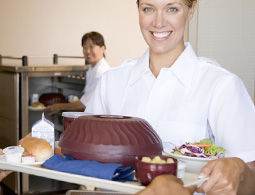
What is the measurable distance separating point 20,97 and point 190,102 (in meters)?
2.77

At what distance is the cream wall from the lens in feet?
18.9

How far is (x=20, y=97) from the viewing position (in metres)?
4.05

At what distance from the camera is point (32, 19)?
5.82 metres

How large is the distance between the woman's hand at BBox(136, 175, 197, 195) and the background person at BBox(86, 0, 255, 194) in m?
0.56

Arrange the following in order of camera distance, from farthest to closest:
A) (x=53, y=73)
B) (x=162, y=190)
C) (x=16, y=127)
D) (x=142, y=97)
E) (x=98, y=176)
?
(x=53, y=73), (x=16, y=127), (x=142, y=97), (x=98, y=176), (x=162, y=190)

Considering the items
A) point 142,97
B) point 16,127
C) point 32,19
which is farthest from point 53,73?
point 142,97

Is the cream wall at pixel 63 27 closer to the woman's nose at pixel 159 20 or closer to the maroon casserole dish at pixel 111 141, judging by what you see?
the woman's nose at pixel 159 20

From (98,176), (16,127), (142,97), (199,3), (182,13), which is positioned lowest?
(16,127)

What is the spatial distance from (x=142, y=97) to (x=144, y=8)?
375mm

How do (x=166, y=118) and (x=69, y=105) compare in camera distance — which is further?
(x=69, y=105)

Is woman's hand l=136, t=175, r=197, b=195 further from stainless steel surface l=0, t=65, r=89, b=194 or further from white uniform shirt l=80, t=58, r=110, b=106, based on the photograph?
white uniform shirt l=80, t=58, r=110, b=106

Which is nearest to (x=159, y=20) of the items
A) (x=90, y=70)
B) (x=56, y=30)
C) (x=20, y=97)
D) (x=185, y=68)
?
(x=185, y=68)

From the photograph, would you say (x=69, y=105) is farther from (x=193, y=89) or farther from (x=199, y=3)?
(x=193, y=89)

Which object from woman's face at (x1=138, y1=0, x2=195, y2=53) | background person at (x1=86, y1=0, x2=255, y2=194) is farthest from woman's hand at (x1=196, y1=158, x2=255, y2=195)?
woman's face at (x1=138, y1=0, x2=195, y2=53)
